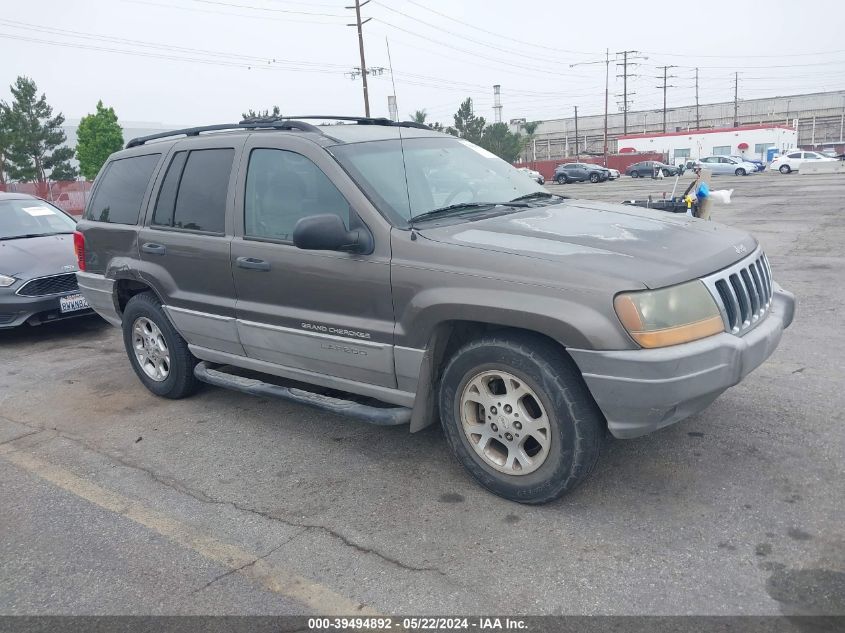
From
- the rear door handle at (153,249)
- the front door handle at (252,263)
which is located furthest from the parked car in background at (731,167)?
the front door handle at (252,263)

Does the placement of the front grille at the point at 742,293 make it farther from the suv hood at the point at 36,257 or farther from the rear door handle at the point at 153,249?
the suv hood at the point at 36,257

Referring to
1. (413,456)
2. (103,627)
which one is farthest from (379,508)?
(103,627)

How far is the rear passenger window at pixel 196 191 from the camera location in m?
4.48

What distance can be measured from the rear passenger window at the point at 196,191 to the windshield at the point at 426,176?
3.14 feet

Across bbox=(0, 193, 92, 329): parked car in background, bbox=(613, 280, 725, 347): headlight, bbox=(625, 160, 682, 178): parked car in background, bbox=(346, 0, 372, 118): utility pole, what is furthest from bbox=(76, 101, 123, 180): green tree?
bbox=(613, 280, 725, 347): headlight

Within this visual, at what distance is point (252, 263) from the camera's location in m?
4.20

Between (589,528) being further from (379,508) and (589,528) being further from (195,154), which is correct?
(195,154)

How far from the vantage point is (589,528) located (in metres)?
3.22

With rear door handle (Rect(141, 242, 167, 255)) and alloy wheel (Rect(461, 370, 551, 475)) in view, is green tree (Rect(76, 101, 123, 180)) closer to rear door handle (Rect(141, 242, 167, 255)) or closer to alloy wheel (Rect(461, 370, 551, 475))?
rear door handle (Rect(141, 242, 167, 255))

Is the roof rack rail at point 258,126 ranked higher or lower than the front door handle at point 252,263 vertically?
higher

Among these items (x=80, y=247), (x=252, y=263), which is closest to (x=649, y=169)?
(x=80, y=247)

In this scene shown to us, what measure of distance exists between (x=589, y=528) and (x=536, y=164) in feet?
202

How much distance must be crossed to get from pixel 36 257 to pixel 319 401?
202 inches

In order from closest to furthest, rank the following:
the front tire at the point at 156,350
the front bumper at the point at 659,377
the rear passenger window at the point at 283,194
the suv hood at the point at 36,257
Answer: the front bumper at the point at 659,377 → the rear passenger window at the point at 283,194 → the front tire at the point at 156,350 → the suv hood at the point at 36,257
